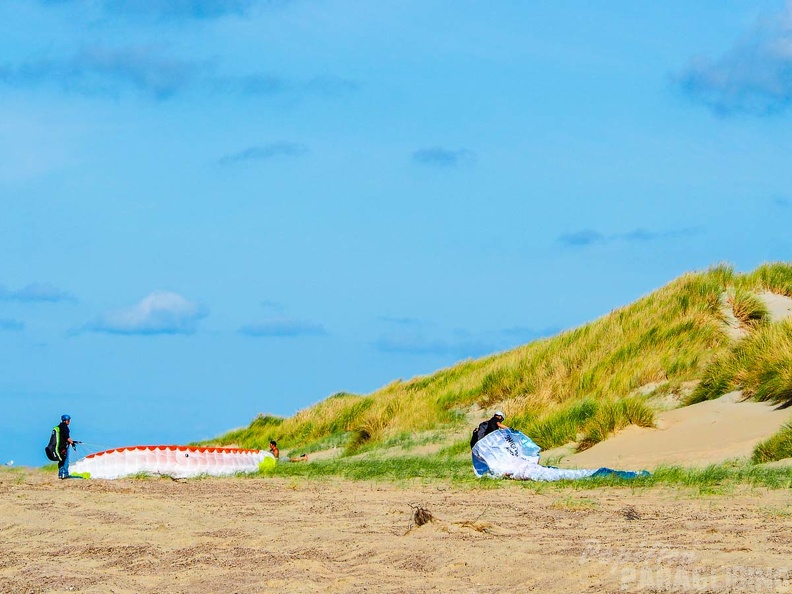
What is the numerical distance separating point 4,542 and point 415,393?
62.1 ft

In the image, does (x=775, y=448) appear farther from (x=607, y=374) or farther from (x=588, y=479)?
(x=607, y=374)

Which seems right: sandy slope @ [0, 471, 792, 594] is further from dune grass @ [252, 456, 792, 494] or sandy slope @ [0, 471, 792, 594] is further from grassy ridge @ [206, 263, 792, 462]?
grassy ridge @ [206, 263, 792, 462]

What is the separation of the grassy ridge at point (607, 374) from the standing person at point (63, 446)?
24.9 ft

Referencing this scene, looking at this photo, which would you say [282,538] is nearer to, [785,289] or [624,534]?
[624,534]

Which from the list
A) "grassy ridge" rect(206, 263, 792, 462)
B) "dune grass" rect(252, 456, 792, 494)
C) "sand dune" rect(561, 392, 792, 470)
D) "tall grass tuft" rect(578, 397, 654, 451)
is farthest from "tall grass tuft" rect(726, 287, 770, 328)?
"dune grass" rect(252, 456, 792, 494)

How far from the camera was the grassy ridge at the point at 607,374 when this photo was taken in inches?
716

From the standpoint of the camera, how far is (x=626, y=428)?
17469 millimetres

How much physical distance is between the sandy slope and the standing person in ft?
16.2

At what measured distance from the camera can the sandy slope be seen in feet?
24.4

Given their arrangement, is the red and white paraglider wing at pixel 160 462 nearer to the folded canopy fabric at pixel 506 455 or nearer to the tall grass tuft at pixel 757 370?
the folded canopy fabric at pixel 506 455

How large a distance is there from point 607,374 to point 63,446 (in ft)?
36.7

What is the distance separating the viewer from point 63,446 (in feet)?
58.6

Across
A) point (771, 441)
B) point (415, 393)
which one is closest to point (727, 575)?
point (771, 441)

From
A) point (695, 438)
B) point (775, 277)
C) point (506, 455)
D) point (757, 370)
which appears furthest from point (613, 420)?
point (775, 277)
